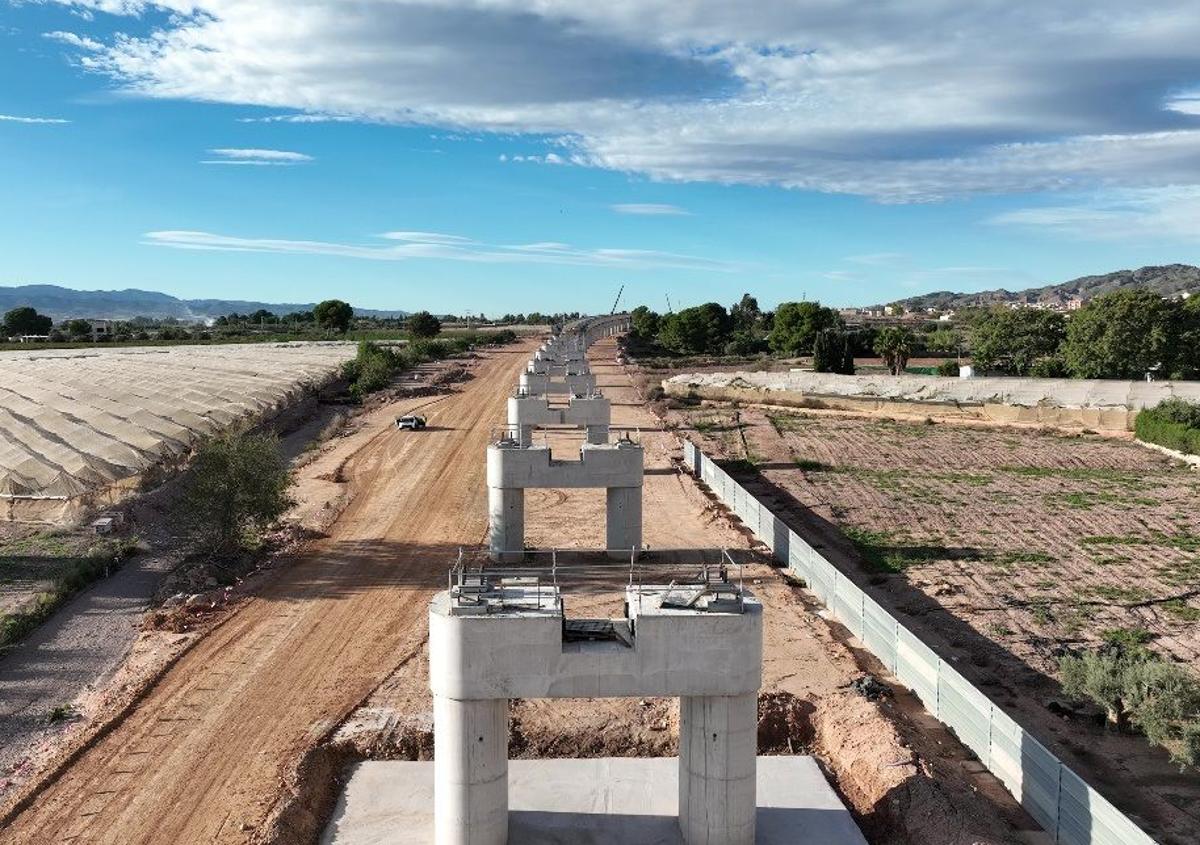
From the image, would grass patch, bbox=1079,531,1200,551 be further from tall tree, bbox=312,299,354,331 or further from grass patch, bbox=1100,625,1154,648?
tall tree, bbox=312,299,354,331

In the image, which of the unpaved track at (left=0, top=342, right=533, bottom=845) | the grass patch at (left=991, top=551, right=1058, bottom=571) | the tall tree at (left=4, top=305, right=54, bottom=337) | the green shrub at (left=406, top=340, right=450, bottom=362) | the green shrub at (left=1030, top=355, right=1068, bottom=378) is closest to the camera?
the unpaved track at (left=0, top=342, right=533, bottom=845)

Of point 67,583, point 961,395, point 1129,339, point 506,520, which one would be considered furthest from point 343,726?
point 1129,339

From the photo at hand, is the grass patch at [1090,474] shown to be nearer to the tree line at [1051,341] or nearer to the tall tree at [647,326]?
the tree line at [1051,341]

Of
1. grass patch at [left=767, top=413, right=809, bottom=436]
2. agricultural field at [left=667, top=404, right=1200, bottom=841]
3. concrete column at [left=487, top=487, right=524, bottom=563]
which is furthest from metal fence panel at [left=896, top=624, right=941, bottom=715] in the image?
grass patch at [left=767, top=413, right=809, bottom=436]

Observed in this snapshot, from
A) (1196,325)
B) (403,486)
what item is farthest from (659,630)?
(1196,325)

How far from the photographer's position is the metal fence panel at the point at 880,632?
65.6ft

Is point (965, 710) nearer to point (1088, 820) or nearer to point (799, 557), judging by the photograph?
point (1088, 820)

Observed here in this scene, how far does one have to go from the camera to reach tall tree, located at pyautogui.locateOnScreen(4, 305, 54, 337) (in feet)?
511

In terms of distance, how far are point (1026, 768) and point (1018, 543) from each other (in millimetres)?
18072

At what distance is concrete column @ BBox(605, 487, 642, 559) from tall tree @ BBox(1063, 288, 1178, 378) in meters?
57.4

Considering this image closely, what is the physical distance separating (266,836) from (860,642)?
13164 mm

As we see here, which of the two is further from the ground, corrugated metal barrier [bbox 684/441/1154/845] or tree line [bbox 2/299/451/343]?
tree line [bbox 2/299/451/343]

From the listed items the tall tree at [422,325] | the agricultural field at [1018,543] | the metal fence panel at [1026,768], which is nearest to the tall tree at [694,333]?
the tall tree at [422,325]

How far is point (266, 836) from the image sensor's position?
43.9 feet
